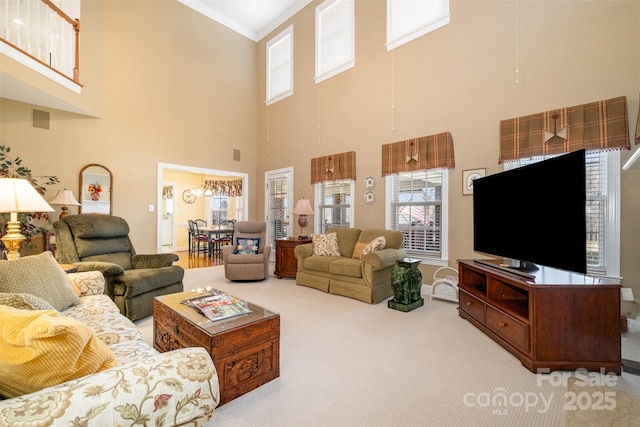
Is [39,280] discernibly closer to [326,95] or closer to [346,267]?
[346,267]

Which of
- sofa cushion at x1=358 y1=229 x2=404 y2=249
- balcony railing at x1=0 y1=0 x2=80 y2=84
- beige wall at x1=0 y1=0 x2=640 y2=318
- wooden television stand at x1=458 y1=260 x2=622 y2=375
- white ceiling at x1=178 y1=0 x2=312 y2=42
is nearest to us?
wooden television stand at x1=458 y1=260 x2=622 y2=375

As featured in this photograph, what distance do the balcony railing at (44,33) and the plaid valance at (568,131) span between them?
18.8 feet

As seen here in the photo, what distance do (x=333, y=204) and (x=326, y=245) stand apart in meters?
1.19

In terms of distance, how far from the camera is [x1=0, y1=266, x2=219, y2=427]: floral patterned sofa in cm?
73

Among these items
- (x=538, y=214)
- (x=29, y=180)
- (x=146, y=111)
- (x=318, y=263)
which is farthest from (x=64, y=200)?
(x=538, y=214)

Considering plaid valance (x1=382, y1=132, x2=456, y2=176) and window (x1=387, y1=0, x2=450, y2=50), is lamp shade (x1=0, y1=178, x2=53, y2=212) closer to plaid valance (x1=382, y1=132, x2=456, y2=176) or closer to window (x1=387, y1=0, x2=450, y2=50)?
plaid valance (x1=382, y1=132, x2=456, y2=176)

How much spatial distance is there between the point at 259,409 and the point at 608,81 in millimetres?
4176

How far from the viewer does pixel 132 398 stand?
2.75ft

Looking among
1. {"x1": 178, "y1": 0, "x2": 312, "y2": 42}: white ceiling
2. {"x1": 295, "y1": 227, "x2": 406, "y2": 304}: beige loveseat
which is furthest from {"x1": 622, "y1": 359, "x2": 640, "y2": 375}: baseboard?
{"x1": 178, "y1": 0, "x2": 312, "y2": 42}: white ceiling

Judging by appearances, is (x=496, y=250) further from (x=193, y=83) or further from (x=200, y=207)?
(x=200, y=207)

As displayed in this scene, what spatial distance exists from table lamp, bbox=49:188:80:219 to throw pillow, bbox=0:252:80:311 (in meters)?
2.83

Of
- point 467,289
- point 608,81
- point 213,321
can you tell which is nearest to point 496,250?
point 467,289

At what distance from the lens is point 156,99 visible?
17.6 feet

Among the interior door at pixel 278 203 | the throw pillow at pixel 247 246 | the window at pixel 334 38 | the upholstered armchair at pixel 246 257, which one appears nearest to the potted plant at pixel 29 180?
the upholstered armchair at pixel 246 257
